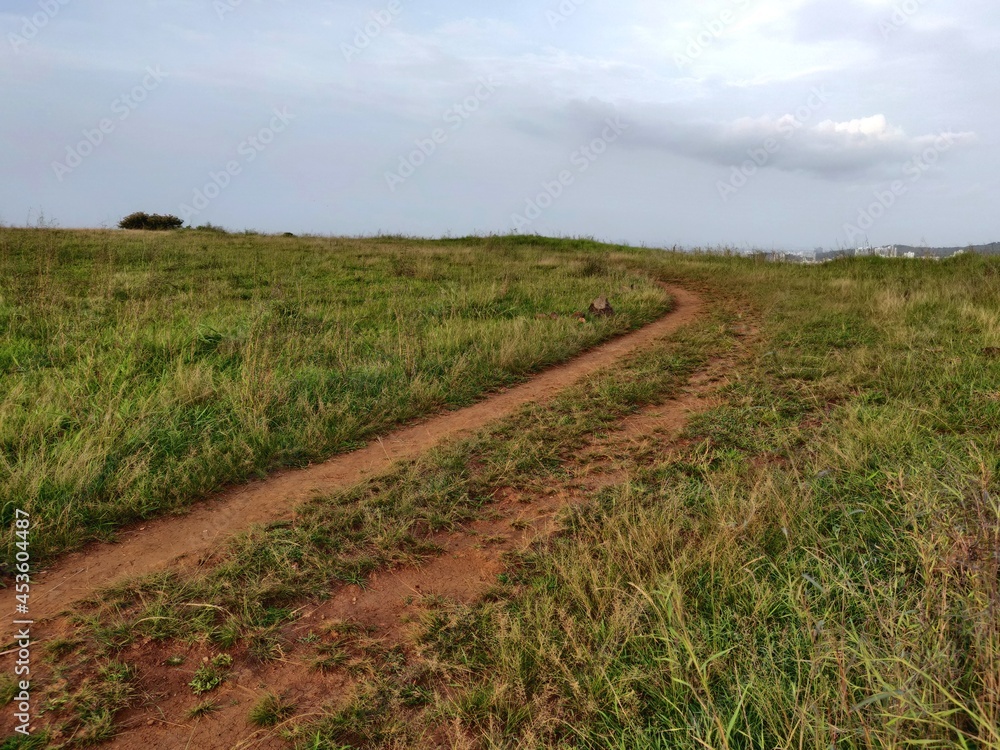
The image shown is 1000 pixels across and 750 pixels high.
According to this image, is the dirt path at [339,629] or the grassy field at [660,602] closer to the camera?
the grassy field at [660,602]

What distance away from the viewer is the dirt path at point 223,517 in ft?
10.1

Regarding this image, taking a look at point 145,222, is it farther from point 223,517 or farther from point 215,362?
point 223,517

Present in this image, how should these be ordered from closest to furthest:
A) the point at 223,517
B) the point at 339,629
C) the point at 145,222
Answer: the point at 339,629
the point at 223,517
the point at 145,222

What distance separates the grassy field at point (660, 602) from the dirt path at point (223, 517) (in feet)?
0.73

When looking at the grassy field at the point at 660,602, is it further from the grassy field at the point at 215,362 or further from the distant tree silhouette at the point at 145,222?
the distant tree silhouette at the point at 145,222

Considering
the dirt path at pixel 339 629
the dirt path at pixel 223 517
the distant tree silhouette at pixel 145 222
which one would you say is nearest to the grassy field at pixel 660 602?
the dirt path at pixel 339 629

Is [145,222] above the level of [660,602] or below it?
above

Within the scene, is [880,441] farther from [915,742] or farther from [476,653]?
[476,653]

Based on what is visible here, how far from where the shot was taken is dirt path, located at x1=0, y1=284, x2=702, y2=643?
306cm

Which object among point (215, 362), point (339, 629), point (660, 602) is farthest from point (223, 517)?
point (215, 362)

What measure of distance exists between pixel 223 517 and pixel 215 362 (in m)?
3.18

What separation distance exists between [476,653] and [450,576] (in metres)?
0.66

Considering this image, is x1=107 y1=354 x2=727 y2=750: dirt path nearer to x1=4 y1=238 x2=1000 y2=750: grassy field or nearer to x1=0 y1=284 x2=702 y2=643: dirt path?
x1=4 y1=238 x2=1000 y2=750: grassy field

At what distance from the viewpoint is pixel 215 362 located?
643 cm
